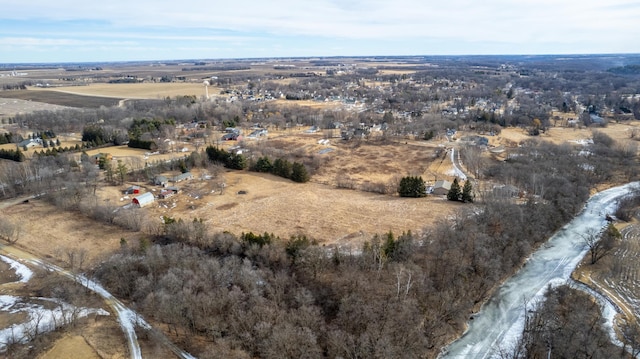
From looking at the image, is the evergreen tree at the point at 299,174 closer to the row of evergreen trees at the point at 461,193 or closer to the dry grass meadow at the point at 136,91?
the row of evergreen trees at the point at 461,193

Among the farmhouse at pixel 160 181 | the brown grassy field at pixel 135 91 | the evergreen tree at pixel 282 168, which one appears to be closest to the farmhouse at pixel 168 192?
the farmhouse at pixel 160 181

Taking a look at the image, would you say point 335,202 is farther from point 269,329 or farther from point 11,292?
point 11,292

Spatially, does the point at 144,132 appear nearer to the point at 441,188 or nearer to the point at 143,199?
the point at 143,199

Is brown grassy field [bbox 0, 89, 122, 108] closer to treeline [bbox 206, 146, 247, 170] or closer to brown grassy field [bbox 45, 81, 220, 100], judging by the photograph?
brown grassy field [bbox 45, 81, 220, 100]

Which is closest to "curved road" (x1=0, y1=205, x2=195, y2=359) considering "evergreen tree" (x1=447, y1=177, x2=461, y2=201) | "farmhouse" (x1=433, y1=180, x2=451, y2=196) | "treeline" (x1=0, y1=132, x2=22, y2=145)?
"evergreen tree" (x1=447, y1=177, x2=461, y2=201)

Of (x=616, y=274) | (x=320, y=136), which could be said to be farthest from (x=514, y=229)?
(x=320, y=136)
